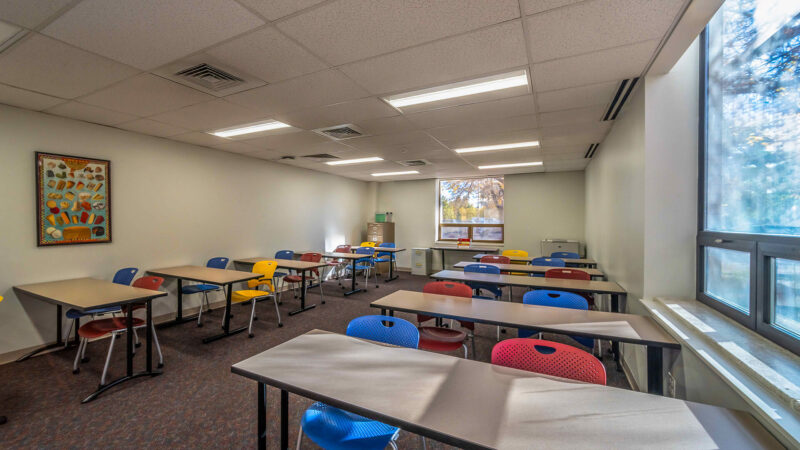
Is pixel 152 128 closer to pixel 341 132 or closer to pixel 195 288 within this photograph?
pixel 195 288

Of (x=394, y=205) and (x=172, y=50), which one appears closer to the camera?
(x=172, y=50)

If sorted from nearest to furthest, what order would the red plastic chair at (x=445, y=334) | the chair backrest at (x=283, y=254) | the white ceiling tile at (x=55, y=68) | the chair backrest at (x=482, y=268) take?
the white ceiling tile at (x=55, y=68) → the red plastic chair at (x=445, y=334) → the chair backrest at (x=482, y=268) → the chair backrest at (x=283, y=254)

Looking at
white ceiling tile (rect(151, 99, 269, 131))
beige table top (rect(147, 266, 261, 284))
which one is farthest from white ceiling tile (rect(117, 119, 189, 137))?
beige table top (rect(147, 266, 261, 284))

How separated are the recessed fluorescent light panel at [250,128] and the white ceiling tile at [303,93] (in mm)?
520

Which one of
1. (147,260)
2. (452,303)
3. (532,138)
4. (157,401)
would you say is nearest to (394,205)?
(532,138)

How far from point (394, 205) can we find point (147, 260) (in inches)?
229

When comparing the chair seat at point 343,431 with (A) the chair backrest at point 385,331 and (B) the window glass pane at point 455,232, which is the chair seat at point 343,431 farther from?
(B) the window glass pane at point 455,232

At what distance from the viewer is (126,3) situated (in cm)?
166

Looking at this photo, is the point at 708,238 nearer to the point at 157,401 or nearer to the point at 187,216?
the point at 157,401

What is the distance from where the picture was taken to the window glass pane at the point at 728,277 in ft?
5.59

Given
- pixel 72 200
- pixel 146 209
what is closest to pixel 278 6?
pixel 72 200

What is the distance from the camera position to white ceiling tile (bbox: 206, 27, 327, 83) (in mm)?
1981

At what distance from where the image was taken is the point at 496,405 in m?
1.12

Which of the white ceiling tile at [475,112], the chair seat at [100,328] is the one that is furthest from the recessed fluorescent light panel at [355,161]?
the chair seat at [100,328]
